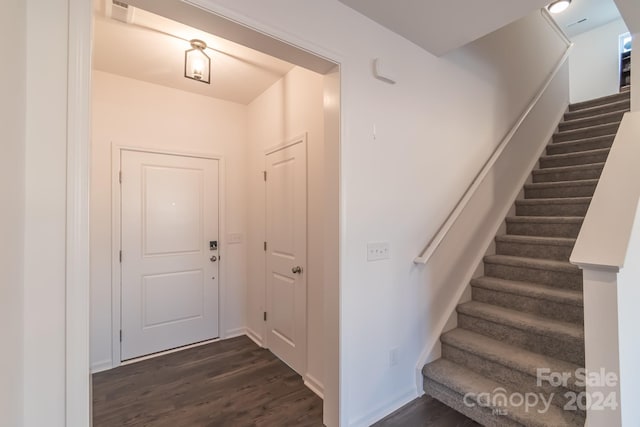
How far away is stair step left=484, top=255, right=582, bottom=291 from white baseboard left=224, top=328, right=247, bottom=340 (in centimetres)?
273

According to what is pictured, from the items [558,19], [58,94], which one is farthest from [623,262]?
[558,19]

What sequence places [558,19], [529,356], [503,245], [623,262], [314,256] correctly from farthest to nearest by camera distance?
[558,19]
[503,245]
[314,256]
[529,356]
[623,262]

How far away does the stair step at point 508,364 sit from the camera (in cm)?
172

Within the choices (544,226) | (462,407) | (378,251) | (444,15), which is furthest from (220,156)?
(544,226)

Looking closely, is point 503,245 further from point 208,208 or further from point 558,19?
point 558,19

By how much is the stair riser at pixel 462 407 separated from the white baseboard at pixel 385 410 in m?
0.13

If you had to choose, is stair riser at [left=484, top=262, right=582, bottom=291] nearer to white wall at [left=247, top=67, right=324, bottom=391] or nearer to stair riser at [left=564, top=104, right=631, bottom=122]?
white wall at [left=247, top=67, right=324, bottom=391]

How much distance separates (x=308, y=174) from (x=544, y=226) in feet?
7.70

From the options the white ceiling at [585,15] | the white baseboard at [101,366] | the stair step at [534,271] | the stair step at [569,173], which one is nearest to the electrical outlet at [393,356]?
the stair step at [534,271]

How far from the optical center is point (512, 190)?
3.24 m

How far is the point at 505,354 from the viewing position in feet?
6.46

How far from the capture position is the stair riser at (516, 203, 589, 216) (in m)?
2.73

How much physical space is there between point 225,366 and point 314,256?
1.39m

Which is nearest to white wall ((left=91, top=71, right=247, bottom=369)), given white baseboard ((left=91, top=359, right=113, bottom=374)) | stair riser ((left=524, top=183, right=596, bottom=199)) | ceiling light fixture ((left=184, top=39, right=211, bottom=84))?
white baseboard ((left=91, top=359, right=113, bottom=374))
